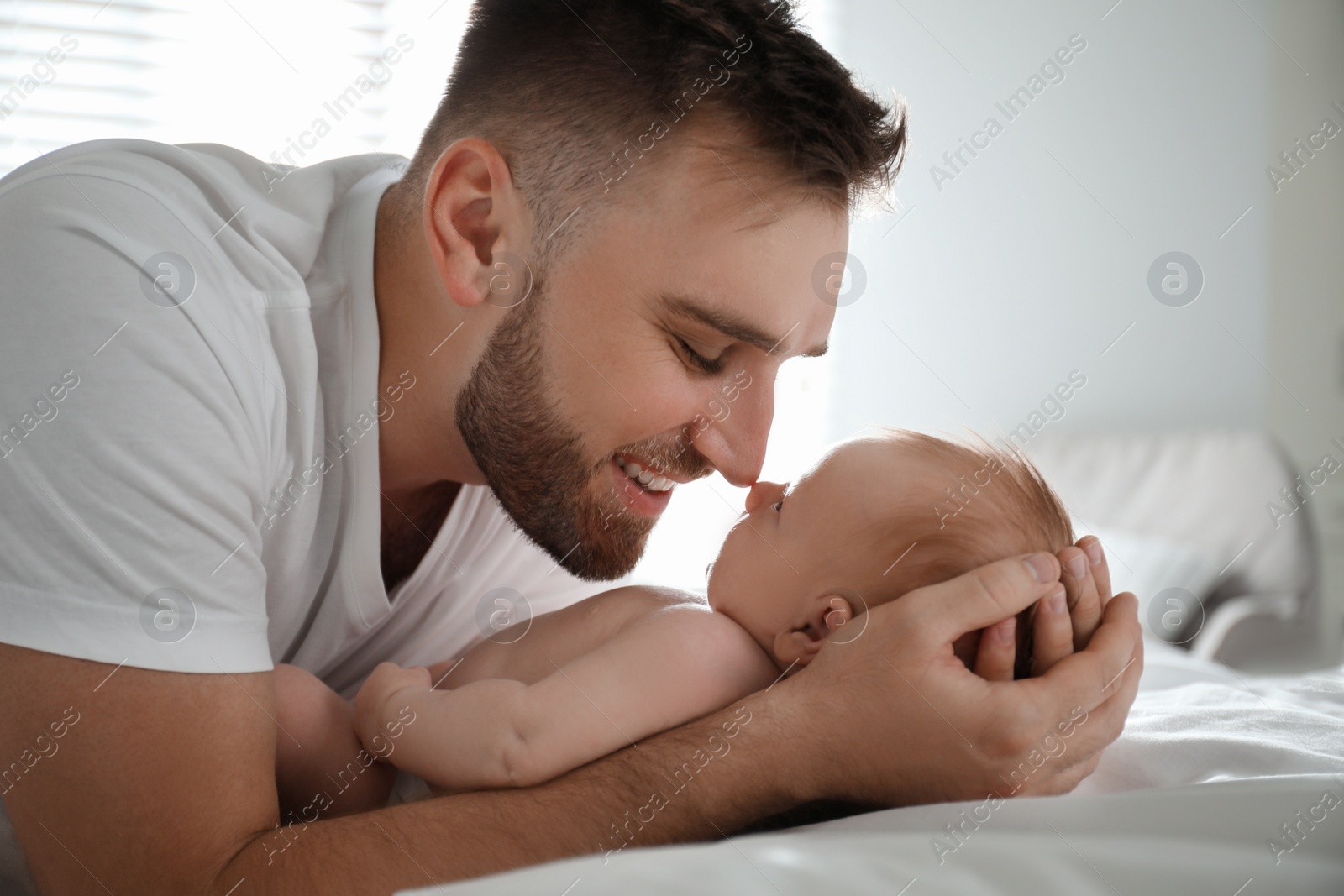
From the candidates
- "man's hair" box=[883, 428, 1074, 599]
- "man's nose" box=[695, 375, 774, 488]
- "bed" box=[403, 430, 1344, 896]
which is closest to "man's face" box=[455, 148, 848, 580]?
"man's nose" box=[695, 375, 774, 488]

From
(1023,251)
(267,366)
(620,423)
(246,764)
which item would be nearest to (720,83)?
(620,423)

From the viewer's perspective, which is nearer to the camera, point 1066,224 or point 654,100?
point 654,100

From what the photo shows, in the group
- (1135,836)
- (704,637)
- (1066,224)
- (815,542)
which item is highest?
(1066,224)

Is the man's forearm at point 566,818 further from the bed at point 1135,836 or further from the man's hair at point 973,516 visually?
the man's hair at point 973,516

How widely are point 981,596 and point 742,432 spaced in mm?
416

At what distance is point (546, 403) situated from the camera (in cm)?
123

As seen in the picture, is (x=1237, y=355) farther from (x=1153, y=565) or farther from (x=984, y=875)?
(x=984, y=875)

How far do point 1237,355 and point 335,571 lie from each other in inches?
110

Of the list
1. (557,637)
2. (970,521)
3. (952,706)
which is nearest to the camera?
(952,706)

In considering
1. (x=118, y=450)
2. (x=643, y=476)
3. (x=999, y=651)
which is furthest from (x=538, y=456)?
(x=999, y=651)

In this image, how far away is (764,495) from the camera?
111 centimetres

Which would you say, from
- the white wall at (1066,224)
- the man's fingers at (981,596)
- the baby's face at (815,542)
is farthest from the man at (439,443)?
the white wall at (1066,224)

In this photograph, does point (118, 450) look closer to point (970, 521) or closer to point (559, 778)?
point (559, 778)

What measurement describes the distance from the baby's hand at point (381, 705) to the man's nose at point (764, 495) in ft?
1.38
